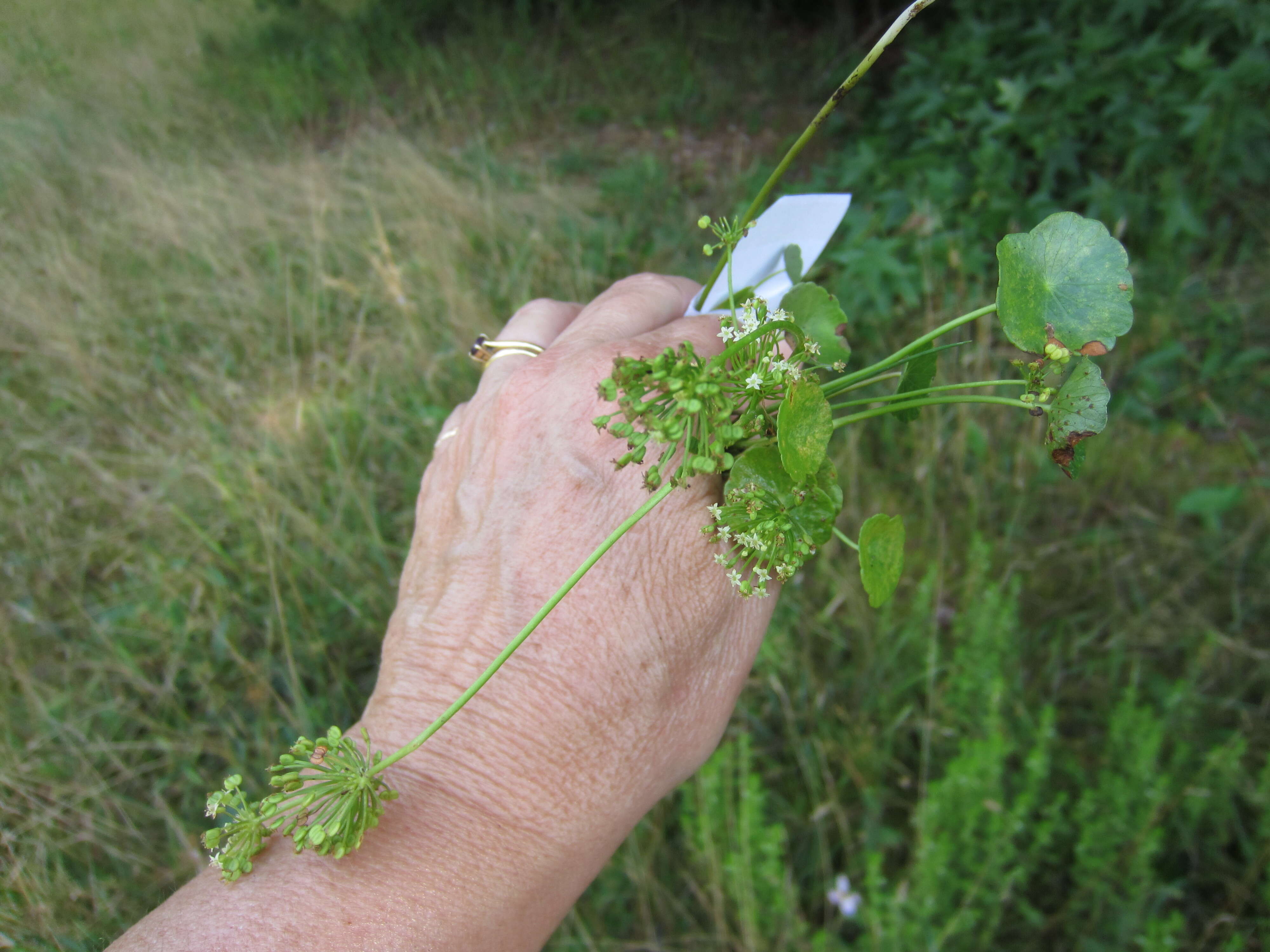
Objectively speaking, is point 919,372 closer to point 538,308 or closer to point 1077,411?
point 1077,411

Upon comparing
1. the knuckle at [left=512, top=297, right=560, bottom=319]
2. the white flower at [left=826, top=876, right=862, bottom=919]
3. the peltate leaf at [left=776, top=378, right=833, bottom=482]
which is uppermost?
the peltate leaf at [left=776, top=378, right=833, bottom=482]

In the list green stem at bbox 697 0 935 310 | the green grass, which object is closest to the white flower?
the green grass

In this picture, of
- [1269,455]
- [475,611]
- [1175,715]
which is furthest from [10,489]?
[1269,455]

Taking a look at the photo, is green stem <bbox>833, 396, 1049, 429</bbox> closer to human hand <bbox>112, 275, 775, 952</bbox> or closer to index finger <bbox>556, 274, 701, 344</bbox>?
human hand <bbox>112, 275, 775, 952</bbox>

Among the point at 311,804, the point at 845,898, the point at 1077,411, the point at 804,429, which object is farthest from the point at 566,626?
the point at 845,898

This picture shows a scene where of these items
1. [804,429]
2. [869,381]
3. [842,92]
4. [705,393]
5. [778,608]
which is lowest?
[778,608]

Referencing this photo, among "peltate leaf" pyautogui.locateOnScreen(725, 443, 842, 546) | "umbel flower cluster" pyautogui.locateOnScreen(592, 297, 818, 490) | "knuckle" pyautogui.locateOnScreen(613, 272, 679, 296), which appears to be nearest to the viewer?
"umbel flower cluster" pyautogui.locateOnScreen(592, 297, 818, 490)
